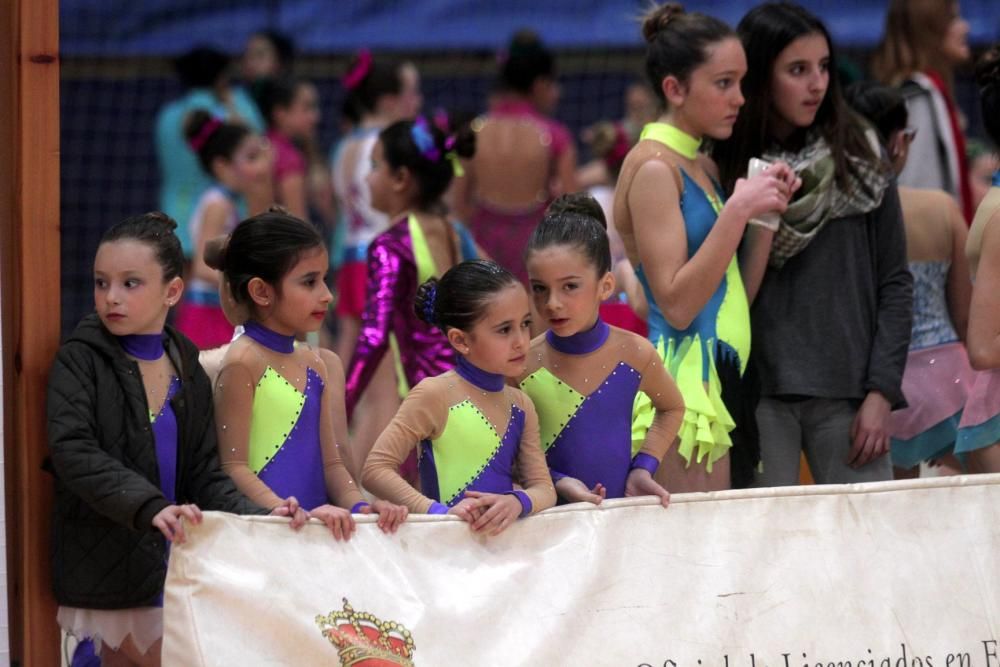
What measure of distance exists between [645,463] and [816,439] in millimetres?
696

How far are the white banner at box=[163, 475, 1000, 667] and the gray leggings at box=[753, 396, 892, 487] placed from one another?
0.58m

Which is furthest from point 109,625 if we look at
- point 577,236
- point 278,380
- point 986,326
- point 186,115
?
point 186,115

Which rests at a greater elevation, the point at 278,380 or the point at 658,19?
the point at 658,19

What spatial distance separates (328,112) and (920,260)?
25.5 ft

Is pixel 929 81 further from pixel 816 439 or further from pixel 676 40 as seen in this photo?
pixel 816 439

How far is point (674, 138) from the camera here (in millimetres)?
4410

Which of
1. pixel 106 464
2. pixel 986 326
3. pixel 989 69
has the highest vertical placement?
pixel 989 69

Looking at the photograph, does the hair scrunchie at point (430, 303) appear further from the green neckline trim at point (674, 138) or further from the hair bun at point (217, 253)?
the green neckline trim at point (674, 138)

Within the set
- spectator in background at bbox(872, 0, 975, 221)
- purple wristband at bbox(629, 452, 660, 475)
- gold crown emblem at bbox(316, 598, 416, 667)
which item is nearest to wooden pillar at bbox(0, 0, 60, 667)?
gold crown emblem at bbox(316, 598, 416, 667)

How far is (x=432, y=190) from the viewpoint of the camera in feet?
18.6

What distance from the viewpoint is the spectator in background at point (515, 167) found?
8820mm

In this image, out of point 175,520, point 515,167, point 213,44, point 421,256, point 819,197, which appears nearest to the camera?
point 175,520

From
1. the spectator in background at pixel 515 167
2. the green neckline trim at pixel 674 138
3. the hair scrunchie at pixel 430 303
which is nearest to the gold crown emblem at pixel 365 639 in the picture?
the hair scrunchie at pixel 430 303

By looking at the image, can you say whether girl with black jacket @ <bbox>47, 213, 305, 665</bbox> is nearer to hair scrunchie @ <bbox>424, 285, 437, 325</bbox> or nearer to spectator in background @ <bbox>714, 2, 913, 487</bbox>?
hair scrunchie @ <bbox>424, 285, 437, 325</bbox>
